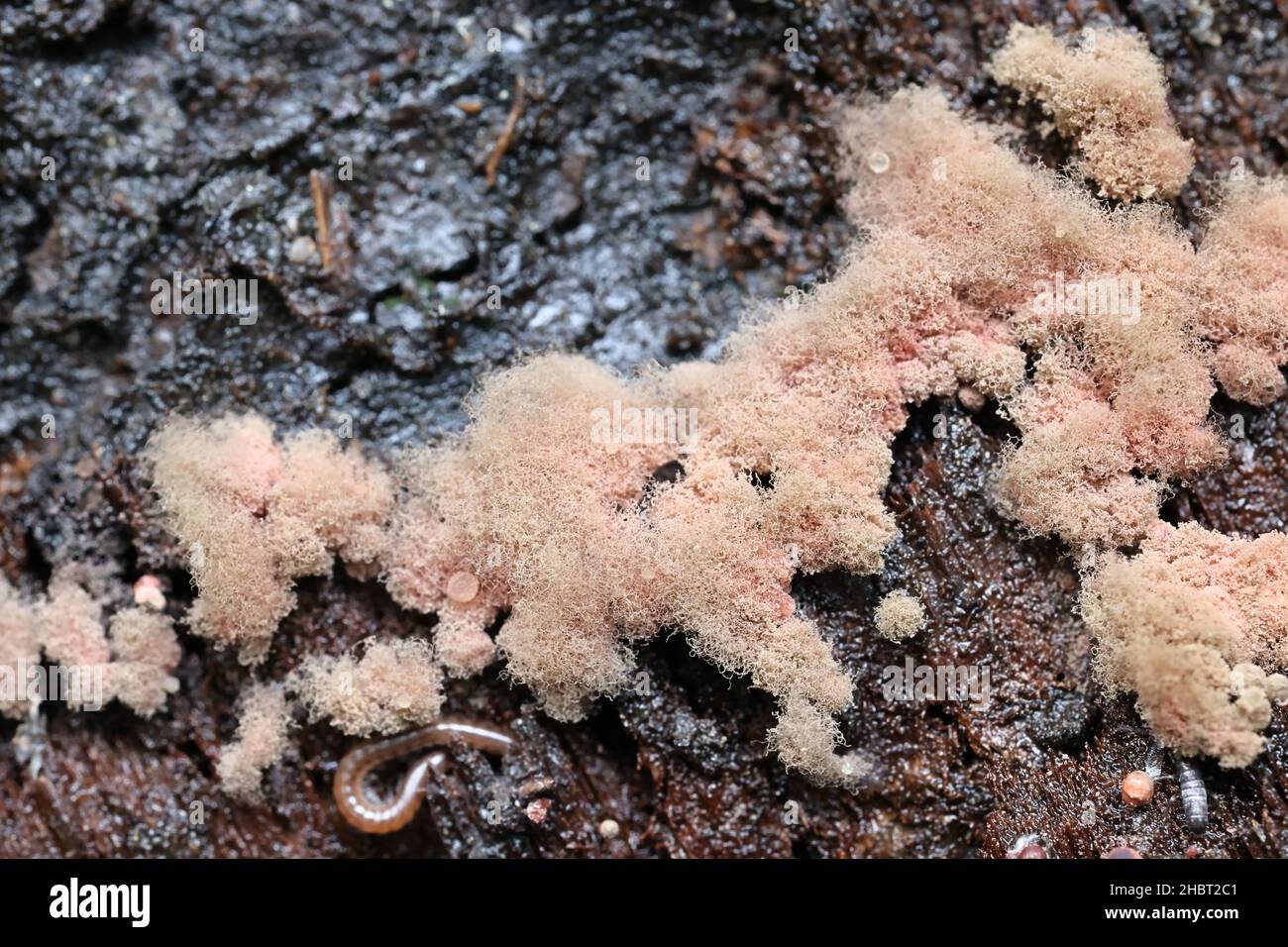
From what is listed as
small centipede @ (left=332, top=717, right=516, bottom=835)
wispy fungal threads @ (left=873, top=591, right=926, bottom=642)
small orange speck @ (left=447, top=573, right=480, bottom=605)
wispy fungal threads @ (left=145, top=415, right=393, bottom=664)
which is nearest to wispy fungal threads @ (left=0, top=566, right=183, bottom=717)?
wispy fungal threads @ (left=145, top=415, right=393, bottom=664)

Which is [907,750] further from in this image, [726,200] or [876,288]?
[726,200]

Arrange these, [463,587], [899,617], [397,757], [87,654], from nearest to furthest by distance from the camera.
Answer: [899,617] < [463,587] < [397,757] < [87,654]

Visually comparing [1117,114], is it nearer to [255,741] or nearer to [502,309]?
[502,309]

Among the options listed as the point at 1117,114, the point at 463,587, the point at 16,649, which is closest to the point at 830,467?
the point at 463,587

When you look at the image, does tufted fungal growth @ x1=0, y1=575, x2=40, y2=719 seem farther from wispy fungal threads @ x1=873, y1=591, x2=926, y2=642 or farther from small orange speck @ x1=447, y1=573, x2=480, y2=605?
wispy fungal threads @ x1=873, y1=591, x2=926, y2=642

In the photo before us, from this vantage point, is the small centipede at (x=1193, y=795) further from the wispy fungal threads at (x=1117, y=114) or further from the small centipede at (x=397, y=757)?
the small centipede at (x=397, y=757)

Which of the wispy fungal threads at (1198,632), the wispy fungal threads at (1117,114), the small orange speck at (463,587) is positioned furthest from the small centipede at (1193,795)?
the small orange speck at (463,587)
